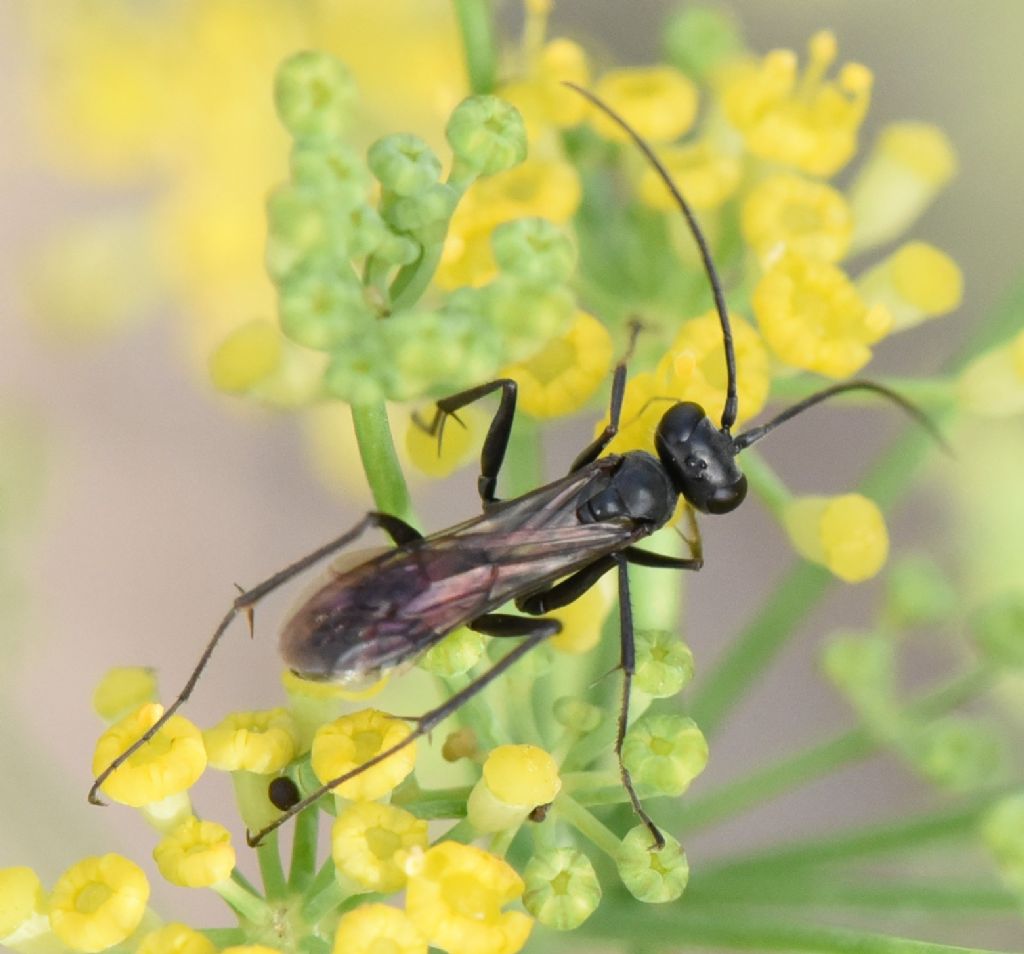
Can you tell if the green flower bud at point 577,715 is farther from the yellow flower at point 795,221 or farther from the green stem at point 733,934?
the yellow flower at point 795,221

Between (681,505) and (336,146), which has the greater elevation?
(336,146)

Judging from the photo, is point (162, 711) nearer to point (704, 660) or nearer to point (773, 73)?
point (773, 73)

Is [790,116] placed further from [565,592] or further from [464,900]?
[464,900]

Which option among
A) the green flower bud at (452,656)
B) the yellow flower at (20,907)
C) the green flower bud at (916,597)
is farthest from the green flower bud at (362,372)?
the green flower bud at (916,597)

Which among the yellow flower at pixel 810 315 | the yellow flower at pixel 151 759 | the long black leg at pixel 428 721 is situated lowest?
the long black leg at pixel 428 721

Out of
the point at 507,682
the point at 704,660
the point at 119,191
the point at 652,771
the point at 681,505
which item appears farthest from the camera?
the point at 704,660

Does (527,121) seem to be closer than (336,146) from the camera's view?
No

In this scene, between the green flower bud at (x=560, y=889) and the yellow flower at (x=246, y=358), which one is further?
the yellow flower at (x=246, y=358)

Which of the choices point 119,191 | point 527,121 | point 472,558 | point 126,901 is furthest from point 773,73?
point 119,191

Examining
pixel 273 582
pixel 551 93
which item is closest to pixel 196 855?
pixel 273 582
